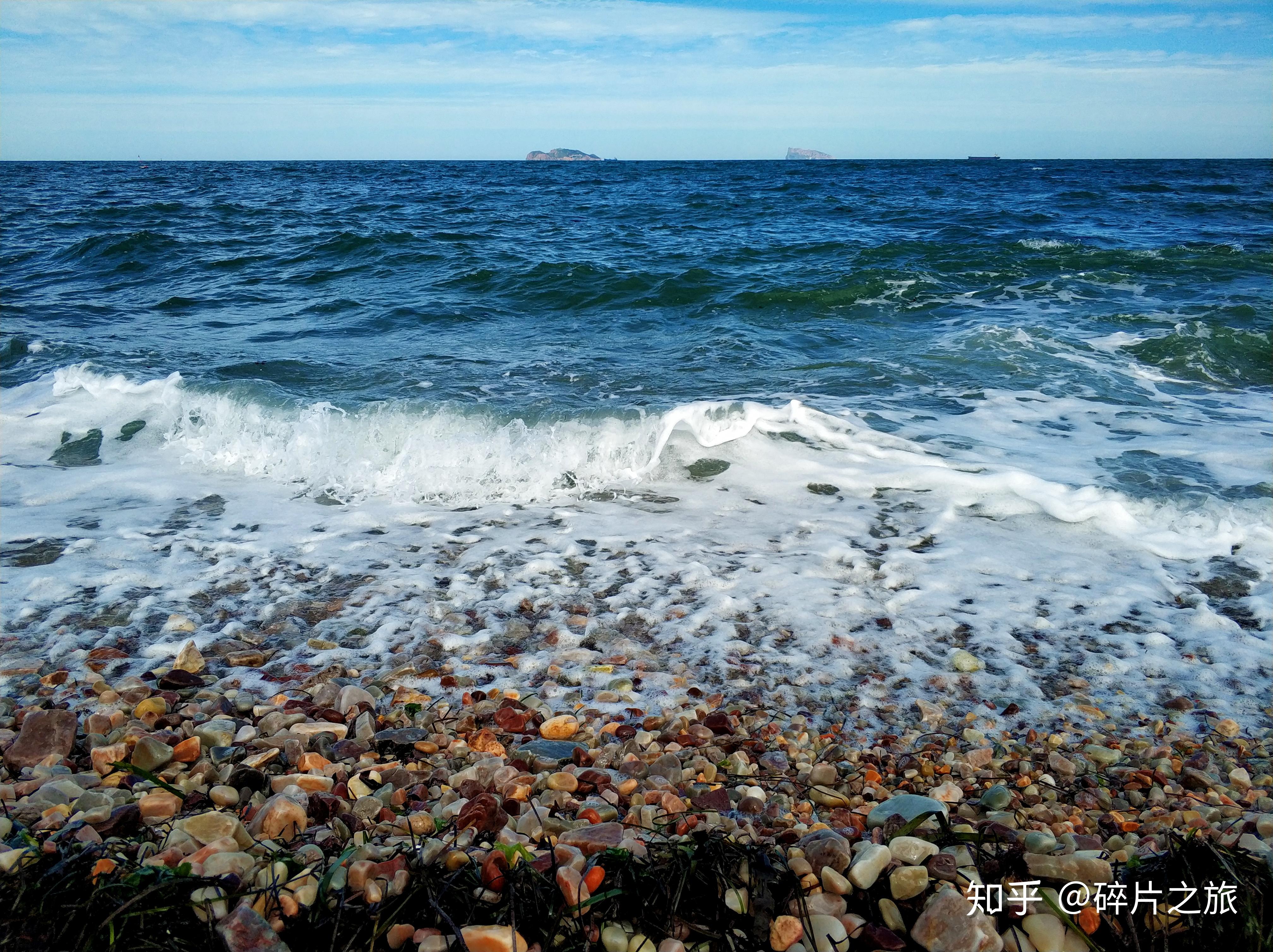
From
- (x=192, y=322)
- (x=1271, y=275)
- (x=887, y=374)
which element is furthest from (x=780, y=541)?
(x=1271, y=275)

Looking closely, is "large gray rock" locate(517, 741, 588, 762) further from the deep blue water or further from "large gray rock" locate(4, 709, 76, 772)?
the deep blue water

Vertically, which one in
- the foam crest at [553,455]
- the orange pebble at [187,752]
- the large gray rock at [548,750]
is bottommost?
the large gray rock at [548,750]

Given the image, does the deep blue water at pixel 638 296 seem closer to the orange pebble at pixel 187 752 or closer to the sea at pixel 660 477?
the sea at pixel 660 477

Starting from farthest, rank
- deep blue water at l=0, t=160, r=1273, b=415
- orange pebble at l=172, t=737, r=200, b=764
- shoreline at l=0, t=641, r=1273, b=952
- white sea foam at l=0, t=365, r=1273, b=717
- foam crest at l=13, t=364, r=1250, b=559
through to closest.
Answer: deep blue water at l=0, t=160, r=1273, b=415
foam crest at l=13, t=364, r=1250, b=559
white sea foam at l=0, t=365, r=1273, b=717
orange pebble at l=172, t=737, r=200, b=764
shoreline at l=0, t=641, r=1273, b=952

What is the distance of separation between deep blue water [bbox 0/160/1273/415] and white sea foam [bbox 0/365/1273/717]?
0.89 metres

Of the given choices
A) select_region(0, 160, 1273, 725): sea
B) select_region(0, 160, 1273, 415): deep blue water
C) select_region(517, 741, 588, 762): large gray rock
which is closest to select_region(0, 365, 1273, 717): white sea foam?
select_region(0, 160, 1273, 725): sea

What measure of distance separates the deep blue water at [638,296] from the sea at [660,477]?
0.27 feet

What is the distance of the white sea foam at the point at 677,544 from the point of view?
9.86 ft

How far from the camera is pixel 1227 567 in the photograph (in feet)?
12.1

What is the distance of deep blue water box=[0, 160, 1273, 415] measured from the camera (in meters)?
7.12

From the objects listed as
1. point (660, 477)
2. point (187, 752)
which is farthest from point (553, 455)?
point (187, 752)

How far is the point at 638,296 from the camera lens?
1031 centimetres

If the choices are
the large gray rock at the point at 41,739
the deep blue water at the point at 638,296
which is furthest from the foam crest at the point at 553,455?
the large gray rock at the point at 41,739

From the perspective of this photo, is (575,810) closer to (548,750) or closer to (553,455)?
(548,750)
